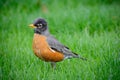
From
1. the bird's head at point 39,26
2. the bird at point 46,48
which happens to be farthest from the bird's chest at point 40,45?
the bird's head at point 39,26

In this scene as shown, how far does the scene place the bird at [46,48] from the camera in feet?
19.8

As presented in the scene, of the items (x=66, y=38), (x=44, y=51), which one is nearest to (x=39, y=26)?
(x=44, y=51)

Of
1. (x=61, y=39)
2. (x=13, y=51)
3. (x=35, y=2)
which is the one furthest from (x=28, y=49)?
(x=35, y=2)

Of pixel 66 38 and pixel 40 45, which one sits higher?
pixel 40 45

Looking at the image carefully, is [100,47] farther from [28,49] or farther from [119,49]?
[28,49]

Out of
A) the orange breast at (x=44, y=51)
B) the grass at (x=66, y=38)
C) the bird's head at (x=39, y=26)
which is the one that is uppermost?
the bird's head at (x=39, y=26)

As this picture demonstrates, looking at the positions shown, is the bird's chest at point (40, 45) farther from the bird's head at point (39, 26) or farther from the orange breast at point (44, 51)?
the bird's head at point (39, 26)

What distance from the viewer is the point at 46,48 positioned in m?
6.05

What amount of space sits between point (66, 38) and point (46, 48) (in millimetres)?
1400

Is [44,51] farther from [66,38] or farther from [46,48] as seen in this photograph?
[66,38]

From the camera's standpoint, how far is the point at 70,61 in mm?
6359

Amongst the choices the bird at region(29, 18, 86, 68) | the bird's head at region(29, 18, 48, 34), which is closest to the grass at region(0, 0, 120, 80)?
the bird at region(29, 18, 86, 68)

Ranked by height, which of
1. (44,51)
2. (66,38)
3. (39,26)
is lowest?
(66,38)

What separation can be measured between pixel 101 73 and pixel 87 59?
0.77 m
